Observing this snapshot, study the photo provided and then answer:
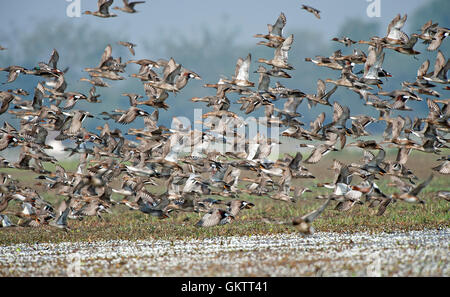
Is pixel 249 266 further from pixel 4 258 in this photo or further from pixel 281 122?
pixel 281 122

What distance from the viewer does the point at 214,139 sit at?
21.1 m

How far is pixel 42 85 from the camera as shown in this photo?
22.5 meters

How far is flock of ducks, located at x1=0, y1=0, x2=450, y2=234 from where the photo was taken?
63.6 feet

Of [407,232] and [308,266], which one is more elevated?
[407,232]

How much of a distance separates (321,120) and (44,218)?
9.90 m

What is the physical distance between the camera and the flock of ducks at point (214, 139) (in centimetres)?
1938

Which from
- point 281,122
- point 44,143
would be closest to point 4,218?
point 44,143

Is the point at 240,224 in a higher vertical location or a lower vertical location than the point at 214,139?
lower
